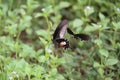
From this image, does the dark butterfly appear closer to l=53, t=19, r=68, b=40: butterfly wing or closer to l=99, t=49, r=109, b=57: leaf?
l=53, t=19, r=68, b=40: butterfly wing

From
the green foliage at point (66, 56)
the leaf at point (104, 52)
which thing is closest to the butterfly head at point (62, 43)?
the green foliage at point (66, 56)

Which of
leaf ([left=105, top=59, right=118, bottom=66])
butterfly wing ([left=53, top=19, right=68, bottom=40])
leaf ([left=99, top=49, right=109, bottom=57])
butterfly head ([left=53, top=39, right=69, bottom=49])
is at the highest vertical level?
butterfly wing ([left=53, top=19, right=68, bottom=40])

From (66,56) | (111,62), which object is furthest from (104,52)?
(66,56)

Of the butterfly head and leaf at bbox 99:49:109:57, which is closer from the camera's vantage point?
the butterfly head

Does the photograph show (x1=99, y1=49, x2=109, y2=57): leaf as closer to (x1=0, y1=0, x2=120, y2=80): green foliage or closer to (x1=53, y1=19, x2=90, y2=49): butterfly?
(x1=0, y1=0, x2=120, y2=80): green foliage

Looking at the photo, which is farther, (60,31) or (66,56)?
(66,56)

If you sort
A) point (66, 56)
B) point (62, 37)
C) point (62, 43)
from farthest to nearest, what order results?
1. point (66, 56)
2. point (62, 37)
3. point (62, 43)

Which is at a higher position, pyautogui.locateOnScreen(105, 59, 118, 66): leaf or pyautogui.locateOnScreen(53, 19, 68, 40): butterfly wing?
pyautogui.locateOnScreen(53, 19, 68, 40): butterfly wing

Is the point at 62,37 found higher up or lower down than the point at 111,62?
higher up

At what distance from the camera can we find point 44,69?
2.60 m

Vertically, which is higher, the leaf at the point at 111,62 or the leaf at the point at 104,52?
the leaf at the point at 104,52

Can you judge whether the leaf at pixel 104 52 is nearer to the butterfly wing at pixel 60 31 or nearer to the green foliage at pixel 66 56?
the green foliage at pixel 66 56

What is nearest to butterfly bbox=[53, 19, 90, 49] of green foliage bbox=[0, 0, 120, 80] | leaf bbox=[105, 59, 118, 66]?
green foliage bbox=[0, 0, 120, 80]

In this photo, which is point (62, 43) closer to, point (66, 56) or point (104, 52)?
point (66, 56)
